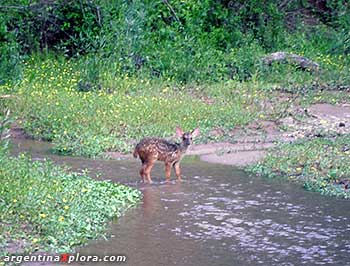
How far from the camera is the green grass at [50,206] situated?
8578 mm

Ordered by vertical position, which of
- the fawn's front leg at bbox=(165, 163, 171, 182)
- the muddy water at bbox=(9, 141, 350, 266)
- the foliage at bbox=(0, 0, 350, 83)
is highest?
the foliage at bbox=(0, 0, 350, 83)

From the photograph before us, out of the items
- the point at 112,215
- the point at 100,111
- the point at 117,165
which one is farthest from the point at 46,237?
the point at 100,111

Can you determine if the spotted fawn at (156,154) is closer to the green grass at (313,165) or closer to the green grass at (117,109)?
the green grass at (313,165)

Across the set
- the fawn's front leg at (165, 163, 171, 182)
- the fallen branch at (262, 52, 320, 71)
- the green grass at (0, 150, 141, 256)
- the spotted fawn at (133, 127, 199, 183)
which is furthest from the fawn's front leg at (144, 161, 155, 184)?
the fallen branch at (262, 52, 320, 71)

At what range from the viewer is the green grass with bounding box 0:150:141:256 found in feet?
28.1

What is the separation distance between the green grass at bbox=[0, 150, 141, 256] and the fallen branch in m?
9.91

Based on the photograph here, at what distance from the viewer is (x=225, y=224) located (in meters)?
9.95

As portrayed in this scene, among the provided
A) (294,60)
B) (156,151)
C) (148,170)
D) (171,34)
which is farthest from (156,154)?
(171,34)

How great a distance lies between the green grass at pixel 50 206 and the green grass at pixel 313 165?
250 cm

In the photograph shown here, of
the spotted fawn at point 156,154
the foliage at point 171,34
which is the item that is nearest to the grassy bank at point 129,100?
the foliage at point 171,34

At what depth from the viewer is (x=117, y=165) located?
13062 millimetres

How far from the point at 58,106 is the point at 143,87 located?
2648mm

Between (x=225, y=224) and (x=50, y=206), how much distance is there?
2.02 m

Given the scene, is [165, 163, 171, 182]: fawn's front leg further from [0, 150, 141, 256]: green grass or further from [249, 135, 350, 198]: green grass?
[249, 135, 350, 198]: green grass
